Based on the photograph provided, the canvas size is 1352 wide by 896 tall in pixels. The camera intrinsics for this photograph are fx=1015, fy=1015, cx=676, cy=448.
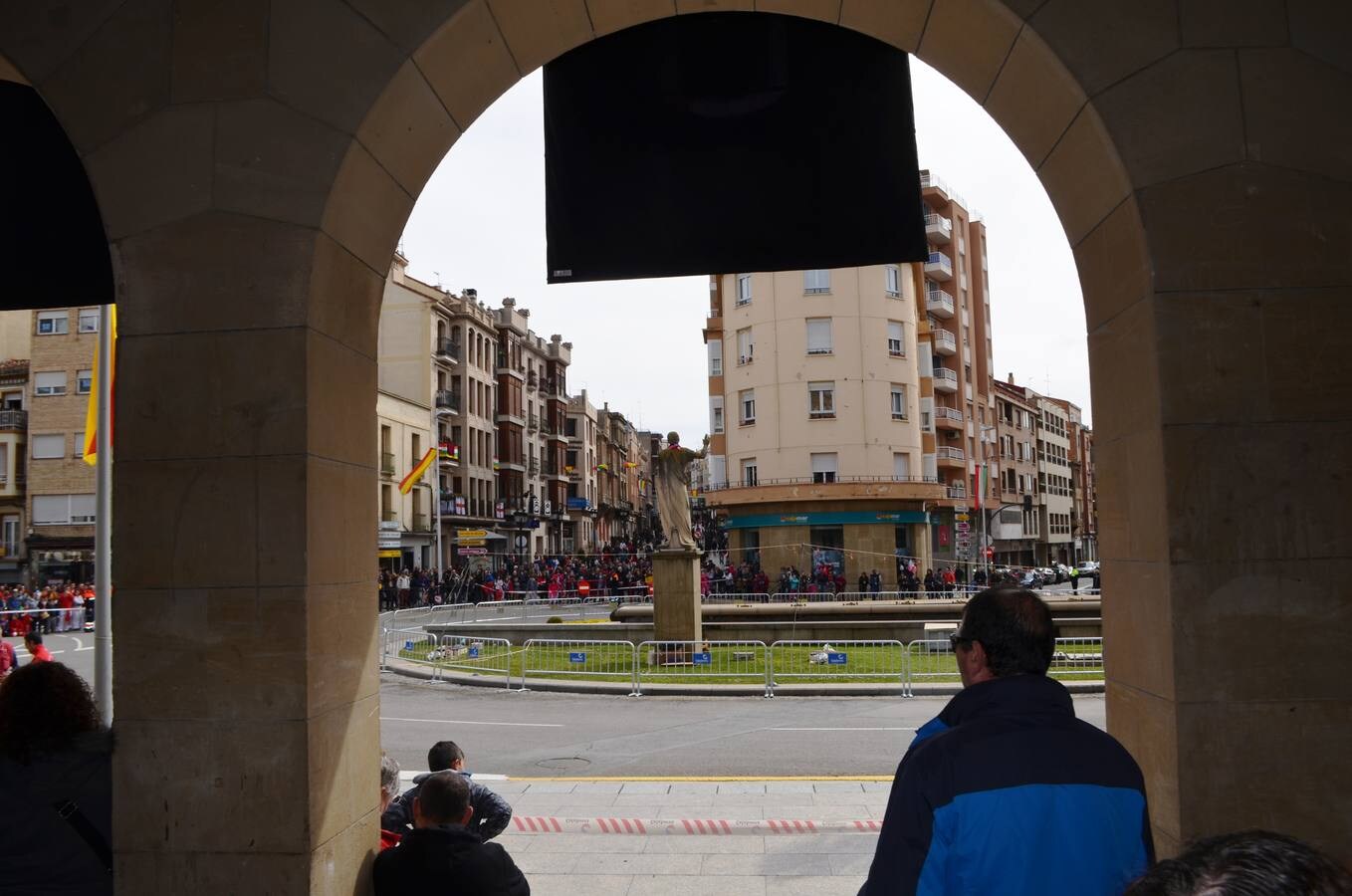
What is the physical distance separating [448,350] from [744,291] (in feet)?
73.5

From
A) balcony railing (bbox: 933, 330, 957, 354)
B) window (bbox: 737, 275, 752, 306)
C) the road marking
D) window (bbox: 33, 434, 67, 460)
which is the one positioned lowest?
the road marking

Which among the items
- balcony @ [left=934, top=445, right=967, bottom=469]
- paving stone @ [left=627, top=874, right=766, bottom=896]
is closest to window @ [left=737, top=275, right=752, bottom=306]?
balcony @ [left=934, top=445, right=967, bottom=469]

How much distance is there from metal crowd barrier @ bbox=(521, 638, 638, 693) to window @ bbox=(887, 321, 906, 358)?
28.3 metres

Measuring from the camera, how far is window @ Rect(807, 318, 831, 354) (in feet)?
151

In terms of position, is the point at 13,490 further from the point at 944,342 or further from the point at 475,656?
the point at 944,342

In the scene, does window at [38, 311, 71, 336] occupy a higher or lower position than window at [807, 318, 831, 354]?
higher

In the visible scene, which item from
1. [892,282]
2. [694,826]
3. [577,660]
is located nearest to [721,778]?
[694,826]

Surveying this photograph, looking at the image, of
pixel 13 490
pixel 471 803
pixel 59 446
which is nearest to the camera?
pixel 471 803

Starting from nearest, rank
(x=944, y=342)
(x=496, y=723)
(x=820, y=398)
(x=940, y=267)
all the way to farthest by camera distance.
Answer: (x=496, y=723) → (x=820, y=398) → (x=940, y=267) → (x=944, y=342)

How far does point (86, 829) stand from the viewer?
11.9ft

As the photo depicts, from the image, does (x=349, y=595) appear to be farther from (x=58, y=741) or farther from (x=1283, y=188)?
(x=1283, y=188)

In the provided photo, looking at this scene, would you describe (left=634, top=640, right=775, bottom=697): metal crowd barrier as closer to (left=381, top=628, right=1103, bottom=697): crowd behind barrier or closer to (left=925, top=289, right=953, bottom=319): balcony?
(left=381, top=628, right=1103, bottom=697): crowd behind barrier

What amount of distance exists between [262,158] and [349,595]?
69.0 inches

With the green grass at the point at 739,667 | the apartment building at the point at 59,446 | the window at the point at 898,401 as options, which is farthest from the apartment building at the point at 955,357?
the apartment building at the point at 59,446
